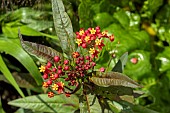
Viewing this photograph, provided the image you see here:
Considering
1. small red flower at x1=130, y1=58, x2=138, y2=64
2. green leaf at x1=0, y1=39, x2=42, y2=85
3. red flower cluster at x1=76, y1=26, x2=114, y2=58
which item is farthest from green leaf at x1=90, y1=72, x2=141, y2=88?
small red flower at x1=130, y1=58, x2=138, y2=64

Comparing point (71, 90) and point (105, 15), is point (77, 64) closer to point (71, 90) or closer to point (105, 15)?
point (71, 90)

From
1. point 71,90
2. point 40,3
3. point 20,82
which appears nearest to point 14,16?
point 40,3

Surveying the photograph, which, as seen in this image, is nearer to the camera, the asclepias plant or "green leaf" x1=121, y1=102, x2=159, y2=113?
the asclepias plant

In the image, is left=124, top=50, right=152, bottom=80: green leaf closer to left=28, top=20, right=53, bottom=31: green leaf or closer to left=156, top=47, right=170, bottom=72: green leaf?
left=156, top=47, right=170, bottom=72: green leaf

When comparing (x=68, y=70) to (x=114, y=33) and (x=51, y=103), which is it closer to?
(x=51, y=103)

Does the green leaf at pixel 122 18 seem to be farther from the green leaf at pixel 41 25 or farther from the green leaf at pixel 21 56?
the green leaf at pixel 21 56

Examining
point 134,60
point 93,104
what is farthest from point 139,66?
point 93,104

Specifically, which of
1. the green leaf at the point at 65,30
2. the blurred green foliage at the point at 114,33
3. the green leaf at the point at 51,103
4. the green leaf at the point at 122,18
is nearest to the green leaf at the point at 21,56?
the blurred green foliage at the point at 114,33
